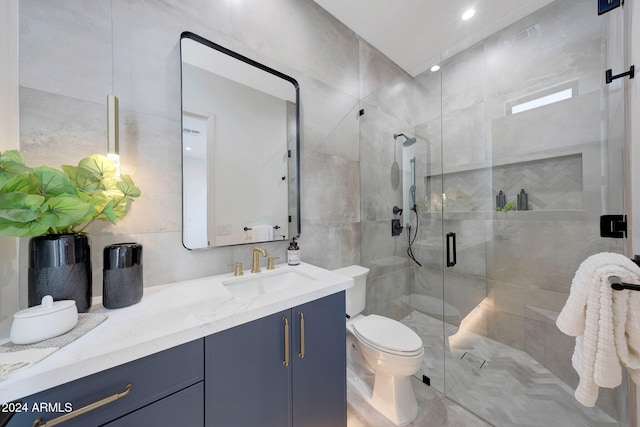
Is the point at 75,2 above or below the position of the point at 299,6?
below

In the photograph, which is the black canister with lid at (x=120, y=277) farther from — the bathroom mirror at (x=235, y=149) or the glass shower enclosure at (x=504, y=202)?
the glass shower enclosure at (x=504, y=202)

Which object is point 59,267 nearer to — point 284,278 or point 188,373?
point 188,373

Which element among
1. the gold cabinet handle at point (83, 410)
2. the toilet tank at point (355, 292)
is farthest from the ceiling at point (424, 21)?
the gold cabinet handle at point (83, 410)

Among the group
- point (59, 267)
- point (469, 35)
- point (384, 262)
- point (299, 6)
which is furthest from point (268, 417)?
point (469, 35)

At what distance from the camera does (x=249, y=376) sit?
79 cm

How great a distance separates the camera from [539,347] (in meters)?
1.53

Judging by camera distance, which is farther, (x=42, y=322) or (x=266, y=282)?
(x=266, y=282)

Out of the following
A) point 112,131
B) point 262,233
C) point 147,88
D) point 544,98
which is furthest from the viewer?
point 544,98

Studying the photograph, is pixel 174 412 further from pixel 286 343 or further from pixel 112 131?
pixel 112 131

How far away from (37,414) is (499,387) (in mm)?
2214

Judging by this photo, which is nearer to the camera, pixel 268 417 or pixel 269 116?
pixel 268 417

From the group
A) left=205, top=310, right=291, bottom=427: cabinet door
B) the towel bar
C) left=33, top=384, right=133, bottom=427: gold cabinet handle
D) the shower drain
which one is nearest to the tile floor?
the shower drain

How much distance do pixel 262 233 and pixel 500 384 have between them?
74.9 inches

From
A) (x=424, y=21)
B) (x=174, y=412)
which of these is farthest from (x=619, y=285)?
(x=424, y=21)
